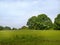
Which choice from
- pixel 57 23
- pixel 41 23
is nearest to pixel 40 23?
pixel 41 23

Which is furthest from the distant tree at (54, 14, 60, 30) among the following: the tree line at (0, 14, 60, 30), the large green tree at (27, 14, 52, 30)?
the large green tree at (27, 14, 52, 30)

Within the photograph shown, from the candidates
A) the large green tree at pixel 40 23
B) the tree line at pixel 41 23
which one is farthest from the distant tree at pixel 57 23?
the large green tree at pixel 40 23

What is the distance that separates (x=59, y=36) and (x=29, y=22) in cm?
3545

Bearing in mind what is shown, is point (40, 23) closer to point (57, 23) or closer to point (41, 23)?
point (41, 23)

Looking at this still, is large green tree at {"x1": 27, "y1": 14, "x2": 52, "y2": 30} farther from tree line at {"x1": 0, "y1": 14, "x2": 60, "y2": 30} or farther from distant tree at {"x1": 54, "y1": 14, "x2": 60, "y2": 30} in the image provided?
distant tree at {"x1": 54, "y1": 14, "x2": 60, "y2": 30}

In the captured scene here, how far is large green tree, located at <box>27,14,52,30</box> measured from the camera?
166ft

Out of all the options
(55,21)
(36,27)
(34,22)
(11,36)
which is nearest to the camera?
(11,36)

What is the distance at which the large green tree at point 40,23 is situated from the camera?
5068 centimetres

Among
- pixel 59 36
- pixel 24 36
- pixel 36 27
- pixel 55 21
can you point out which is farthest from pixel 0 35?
pixel 36 27

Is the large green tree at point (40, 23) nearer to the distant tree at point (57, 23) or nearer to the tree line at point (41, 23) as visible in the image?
the tree line at point (41, 23)

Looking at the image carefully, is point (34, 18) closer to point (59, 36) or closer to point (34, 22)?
point (34, 22)

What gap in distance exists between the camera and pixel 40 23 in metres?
52.5

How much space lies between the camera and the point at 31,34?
75.8 feet

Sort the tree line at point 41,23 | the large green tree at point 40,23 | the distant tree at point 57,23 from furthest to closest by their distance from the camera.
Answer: the large green tree at point 40,23 < the tree line at point 41,23 < the distant tree at point 57,23
